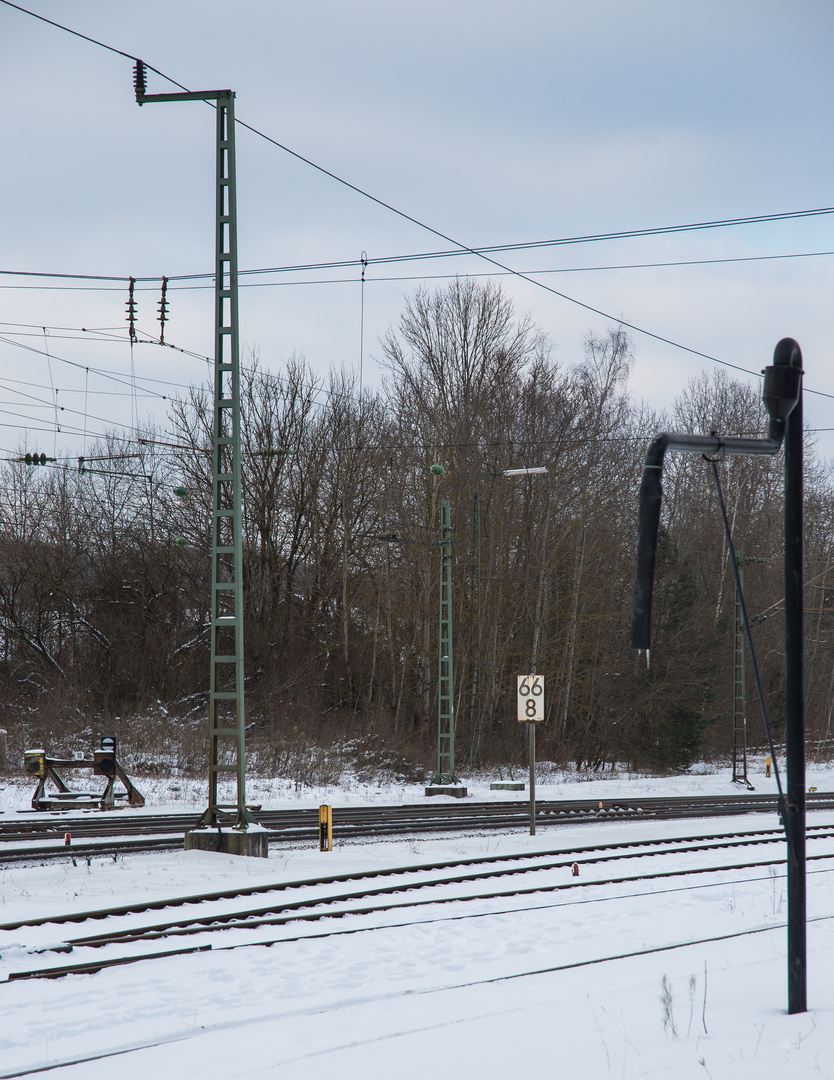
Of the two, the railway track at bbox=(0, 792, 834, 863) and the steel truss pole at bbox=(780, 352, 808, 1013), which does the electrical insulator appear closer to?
the railway track at bbox=(0, 792, 834, 863)

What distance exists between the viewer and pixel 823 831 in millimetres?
18766

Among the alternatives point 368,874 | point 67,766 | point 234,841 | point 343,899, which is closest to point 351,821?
point 234,841

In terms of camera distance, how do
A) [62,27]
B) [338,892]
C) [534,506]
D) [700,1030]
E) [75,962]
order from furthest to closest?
[534,506] → [62,27] → [338,892] → [75,962] → [700,1030]

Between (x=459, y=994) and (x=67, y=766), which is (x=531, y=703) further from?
(x=67, y=766)

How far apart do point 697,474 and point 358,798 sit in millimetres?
32151

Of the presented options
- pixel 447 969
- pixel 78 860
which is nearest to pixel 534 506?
pixel 78 860

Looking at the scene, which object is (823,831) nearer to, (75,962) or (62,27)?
(75,962)

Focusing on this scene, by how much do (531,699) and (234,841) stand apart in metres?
5.42

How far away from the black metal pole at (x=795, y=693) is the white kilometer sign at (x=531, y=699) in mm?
10817

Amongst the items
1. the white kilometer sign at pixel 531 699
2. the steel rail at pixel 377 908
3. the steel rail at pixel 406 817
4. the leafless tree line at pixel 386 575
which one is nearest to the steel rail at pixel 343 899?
Answer: the steel rail at pixel 377 908

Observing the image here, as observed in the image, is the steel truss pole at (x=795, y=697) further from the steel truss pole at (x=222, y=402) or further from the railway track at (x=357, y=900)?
the steel truss pole at (x=222, y=402)

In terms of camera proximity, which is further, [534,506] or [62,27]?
Answer: [534,506]

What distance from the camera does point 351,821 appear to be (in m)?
19.8

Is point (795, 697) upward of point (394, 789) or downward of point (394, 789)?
upward
